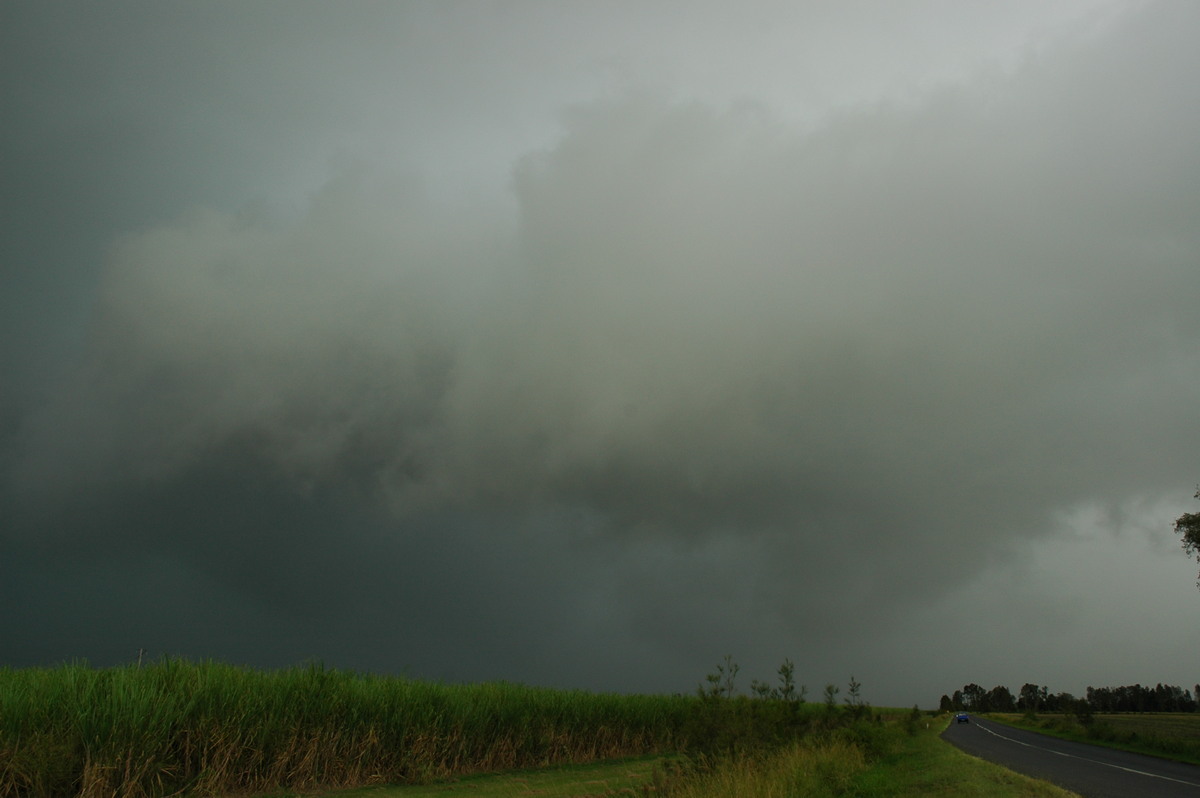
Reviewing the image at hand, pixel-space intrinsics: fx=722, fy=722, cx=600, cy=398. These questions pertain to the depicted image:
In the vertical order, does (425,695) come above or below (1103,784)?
above

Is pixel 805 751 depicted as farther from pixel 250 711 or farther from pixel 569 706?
pixel 250 711

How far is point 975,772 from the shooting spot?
1864 cm

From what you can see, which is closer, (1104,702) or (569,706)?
(569,706)

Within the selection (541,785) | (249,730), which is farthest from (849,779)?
(249,730)

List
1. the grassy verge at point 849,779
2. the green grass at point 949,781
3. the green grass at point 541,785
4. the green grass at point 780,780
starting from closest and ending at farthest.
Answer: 1. the grassy verge at point 849,779
2. the green grass at point 949,781
3. the green grass at point 780,780
4. the green grass at point 541,785

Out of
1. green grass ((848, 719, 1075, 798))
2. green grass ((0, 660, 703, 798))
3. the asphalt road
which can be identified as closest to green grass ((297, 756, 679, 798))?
green grass ((0, 660, 703, 798))

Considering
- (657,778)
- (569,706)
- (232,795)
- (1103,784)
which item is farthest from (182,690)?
(1103,784)

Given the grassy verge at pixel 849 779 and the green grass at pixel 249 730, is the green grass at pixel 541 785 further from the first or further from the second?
the grassy verge at pixel 849 779

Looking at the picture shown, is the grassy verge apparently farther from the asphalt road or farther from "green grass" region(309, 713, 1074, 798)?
the asphalt road

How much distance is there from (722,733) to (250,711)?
43.8 feet

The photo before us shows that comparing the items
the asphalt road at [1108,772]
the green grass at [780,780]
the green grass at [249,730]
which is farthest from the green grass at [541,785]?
the asphalt road at [1108,772]

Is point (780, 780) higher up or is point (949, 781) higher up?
point (780, 780)

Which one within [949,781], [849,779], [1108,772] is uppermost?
[949,781]

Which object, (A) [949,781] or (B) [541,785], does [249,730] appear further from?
(A) [949,781]
